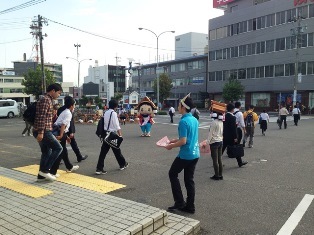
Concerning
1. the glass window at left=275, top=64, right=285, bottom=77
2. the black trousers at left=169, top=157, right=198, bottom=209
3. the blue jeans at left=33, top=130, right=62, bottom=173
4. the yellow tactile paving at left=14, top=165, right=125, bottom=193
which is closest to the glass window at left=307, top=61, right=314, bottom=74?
the glass window at left=275, top=64, right=285, bottom=77

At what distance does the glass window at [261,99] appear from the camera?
161 ft

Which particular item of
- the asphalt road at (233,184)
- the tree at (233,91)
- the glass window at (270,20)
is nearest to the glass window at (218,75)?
the tree at (233,91)

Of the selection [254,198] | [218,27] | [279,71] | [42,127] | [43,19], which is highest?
[218,27]

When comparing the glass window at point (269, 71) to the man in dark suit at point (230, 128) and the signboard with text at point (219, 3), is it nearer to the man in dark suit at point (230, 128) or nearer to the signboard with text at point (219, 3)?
the signboard with text at point (219, 3)

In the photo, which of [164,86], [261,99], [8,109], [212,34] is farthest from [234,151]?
[164,86]

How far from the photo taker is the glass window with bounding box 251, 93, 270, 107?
48938 mm

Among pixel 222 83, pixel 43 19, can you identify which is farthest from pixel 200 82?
pixel 43 19

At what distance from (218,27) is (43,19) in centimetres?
3481

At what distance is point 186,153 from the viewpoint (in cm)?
489

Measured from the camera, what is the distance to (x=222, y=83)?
56.3 meters

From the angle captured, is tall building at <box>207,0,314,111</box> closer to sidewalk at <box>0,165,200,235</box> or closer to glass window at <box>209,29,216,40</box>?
glass window at <box>209,29,216,40</box>

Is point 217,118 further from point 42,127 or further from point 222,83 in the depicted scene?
point 222,83

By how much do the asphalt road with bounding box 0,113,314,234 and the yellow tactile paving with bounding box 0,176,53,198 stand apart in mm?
1350

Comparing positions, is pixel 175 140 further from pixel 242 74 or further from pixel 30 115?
pixel 242 74
